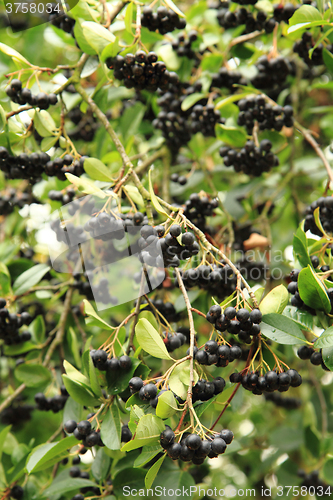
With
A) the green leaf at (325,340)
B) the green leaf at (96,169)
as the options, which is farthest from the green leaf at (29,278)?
the green leaf at (325,340)

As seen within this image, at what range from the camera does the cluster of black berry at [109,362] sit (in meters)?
1.42

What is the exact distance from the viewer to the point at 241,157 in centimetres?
214

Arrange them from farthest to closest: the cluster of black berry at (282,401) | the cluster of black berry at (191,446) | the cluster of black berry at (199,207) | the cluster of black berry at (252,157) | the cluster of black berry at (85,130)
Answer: the cluster of black berry at (282,401)
the cluster of black berry at (85,130)
the cluster of black berry at (252,157)
the cluster of black berry at (199,207)
the cluster of black berry at (191,446)

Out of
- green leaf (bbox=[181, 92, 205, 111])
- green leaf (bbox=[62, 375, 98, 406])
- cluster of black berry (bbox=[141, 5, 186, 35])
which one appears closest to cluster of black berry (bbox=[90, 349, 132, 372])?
green leaf (bbox=[62, 375, 98, 406])

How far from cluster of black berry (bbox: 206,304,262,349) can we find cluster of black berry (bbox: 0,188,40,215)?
1.60 metres

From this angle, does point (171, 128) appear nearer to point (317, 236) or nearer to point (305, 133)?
point (305, 133)

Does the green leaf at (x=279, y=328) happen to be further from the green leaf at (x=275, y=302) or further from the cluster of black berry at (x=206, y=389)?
the cluster of black berry at (x=206, y=389)

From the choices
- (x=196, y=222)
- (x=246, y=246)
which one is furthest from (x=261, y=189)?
(x=196, y=222)

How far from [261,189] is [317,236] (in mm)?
1204

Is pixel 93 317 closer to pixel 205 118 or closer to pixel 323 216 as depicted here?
pixel 323 216

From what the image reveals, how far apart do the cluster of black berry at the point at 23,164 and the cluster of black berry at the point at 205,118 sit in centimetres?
82

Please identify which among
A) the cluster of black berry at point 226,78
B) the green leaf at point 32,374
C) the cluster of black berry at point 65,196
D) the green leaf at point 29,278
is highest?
the cluster of black berry at point 226,78

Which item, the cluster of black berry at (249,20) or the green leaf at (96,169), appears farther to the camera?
the cluster of black berry at (249,20)

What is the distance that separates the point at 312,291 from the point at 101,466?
113cm
